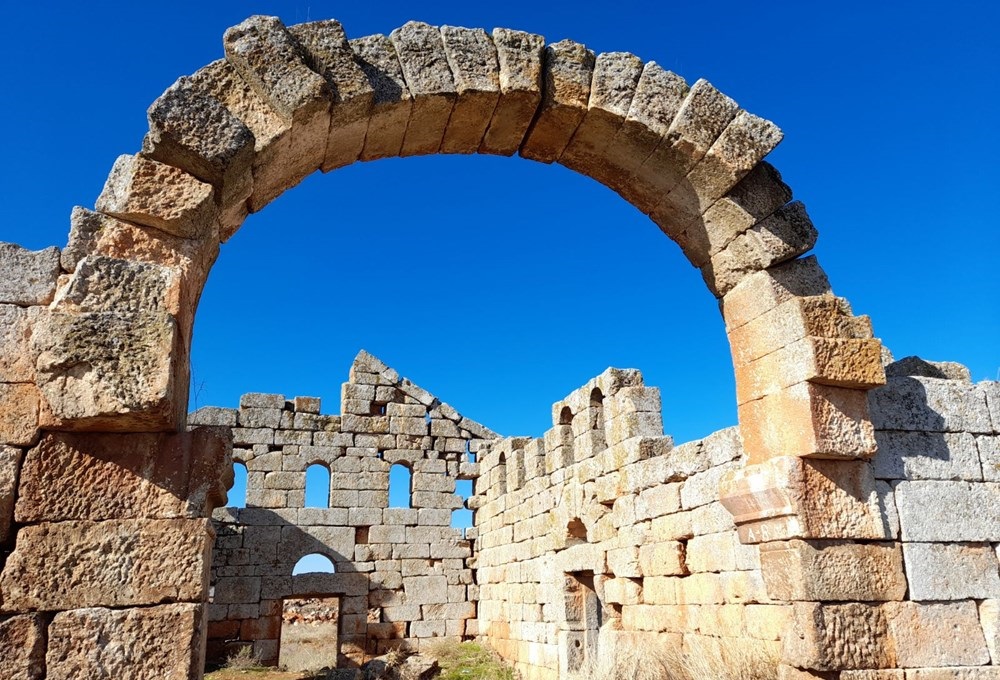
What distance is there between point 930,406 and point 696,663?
2596mm

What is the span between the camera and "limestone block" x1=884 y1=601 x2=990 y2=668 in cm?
476

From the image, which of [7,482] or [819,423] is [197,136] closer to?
[7,482]

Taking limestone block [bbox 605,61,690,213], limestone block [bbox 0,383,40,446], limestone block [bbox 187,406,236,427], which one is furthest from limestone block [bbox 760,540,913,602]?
limestone block [bbox 187,406,236,427]

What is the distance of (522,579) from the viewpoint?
1276 cm

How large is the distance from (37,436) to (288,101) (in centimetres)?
229

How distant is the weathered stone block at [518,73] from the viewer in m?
5.18

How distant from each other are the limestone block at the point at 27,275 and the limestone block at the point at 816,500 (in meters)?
4.44

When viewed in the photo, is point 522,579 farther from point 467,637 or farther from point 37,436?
point 37,436

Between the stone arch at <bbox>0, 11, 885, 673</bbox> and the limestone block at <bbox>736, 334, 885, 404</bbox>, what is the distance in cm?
1

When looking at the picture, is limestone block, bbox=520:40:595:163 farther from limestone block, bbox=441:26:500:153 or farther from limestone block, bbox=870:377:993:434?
limestone block, bbox=870:377:993:434

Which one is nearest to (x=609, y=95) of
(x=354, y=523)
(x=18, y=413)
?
(x=18, y=413)

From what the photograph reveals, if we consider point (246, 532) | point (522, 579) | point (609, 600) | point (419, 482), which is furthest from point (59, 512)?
point (419, 482)

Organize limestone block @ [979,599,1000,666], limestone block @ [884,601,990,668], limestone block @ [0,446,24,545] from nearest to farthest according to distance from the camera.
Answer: limestone block @ [0,446,24,545] < limestone block @ [884,601,990,668] < limestone block @ [979,599,1000,666]

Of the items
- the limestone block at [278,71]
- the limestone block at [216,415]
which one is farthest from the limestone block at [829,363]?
the limestone block at [216,415]
